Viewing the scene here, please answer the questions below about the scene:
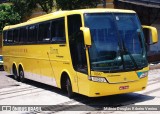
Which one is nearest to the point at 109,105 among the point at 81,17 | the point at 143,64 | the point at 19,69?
the point at 143,64

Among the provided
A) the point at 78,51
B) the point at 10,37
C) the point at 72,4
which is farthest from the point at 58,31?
the point at 72,4

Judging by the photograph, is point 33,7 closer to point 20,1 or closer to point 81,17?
point 20,1

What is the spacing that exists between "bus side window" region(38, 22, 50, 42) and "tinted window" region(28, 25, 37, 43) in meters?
0.56

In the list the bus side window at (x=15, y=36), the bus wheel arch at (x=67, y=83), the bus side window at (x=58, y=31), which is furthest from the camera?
the bus side window at (x=15, y=36)

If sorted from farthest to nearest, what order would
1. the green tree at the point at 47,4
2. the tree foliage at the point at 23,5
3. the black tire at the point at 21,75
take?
the tree foliage at the point at 23,5, the green tree at the point at 47,4, the black tire at the point at 21,75

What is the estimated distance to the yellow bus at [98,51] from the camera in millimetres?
10258

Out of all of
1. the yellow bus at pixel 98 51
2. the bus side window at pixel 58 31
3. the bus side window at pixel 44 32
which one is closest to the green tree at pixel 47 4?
the bus side window at pixel 44 32

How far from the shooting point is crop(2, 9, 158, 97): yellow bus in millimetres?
10258

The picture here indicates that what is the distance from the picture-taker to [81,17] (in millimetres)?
10727

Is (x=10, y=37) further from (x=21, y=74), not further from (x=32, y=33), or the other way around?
(x=32, y=33)

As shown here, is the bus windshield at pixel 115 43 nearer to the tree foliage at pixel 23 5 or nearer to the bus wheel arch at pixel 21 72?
the bus wheel arch at pixel 21 72

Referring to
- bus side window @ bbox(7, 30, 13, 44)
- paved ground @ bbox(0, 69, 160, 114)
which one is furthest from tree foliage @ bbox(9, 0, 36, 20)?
paved ground @ bbox(0, 69, 160, 114)

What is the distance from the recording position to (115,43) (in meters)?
10.5

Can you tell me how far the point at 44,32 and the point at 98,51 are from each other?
4.12 metres
